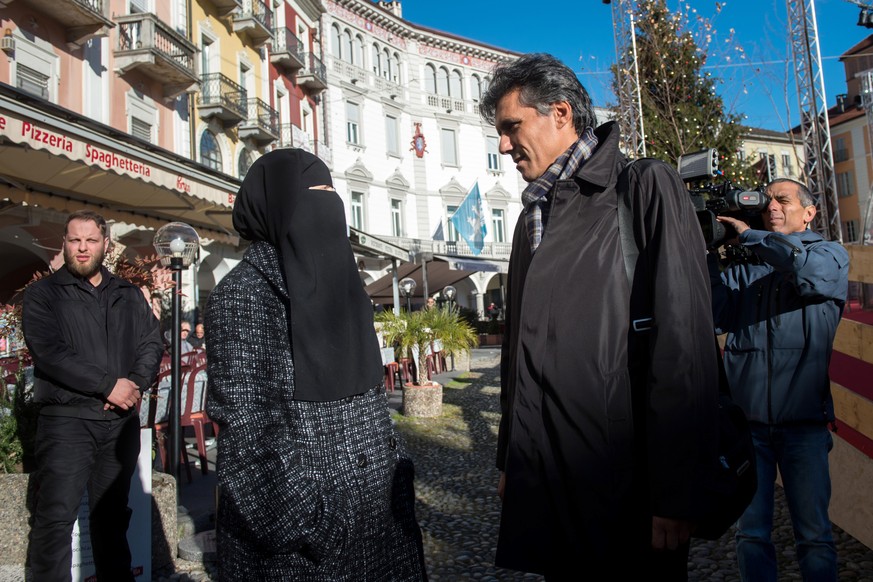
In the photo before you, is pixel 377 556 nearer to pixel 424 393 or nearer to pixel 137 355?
pixel 137 355

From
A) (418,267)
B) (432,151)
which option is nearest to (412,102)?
(432,151)

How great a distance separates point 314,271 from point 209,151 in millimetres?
18278

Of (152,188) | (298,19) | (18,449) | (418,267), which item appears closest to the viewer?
(18,449)

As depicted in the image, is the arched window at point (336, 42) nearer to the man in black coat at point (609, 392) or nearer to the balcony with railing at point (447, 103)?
the balcony with railing at point (447, 103)

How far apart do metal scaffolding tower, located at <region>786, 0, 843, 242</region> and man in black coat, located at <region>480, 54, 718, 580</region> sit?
1352 centimetres

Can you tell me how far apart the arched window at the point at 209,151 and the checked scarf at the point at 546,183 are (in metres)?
17.6

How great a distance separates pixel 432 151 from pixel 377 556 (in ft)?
111

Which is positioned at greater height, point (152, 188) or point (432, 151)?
point (432, 151)

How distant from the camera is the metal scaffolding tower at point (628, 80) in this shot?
437 inches

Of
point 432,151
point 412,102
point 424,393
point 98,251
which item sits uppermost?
point 412,102

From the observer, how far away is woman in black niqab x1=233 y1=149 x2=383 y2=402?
1.76 m

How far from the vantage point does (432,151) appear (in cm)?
3481

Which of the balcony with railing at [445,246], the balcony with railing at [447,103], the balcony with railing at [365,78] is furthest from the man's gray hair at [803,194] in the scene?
the balcony with railing at [447,103]

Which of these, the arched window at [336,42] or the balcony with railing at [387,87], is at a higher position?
the arched window at [336,42]
